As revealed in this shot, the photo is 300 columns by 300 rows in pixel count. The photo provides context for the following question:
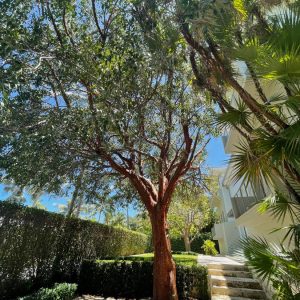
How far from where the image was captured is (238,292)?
8844mm

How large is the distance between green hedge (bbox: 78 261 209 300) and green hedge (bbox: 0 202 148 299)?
2.61ft

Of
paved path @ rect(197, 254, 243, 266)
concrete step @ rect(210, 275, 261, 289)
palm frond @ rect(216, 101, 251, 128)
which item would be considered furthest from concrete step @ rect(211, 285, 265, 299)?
palm frond @ rect(216, 101, 251, 128)

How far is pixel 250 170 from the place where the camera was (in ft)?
13.0

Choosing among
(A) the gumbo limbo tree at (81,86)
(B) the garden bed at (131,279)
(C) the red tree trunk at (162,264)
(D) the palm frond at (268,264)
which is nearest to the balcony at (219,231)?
(B) the garden bed at (131,279)

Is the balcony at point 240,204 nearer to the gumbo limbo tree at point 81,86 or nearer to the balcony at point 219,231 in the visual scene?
the gumbo limbo tree at point 81,86

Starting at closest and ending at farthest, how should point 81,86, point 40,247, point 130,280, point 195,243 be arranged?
point 81,86, point 40,247, point 130,280, point 195,243

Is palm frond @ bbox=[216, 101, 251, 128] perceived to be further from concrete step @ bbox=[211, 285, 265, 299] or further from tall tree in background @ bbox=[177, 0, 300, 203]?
concrete step @ bbox=[211, 285, 265, 299]

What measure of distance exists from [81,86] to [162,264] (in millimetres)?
6779

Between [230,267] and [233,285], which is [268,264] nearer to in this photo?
[233,285]

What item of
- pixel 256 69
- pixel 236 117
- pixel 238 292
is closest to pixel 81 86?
pixel 236 117

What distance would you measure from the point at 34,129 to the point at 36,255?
18.8 feet

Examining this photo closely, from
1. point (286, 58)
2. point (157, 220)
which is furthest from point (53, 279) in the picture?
point (286, 58)

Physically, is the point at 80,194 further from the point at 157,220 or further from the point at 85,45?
the point at 85,45

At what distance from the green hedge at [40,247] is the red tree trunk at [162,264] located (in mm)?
4518
